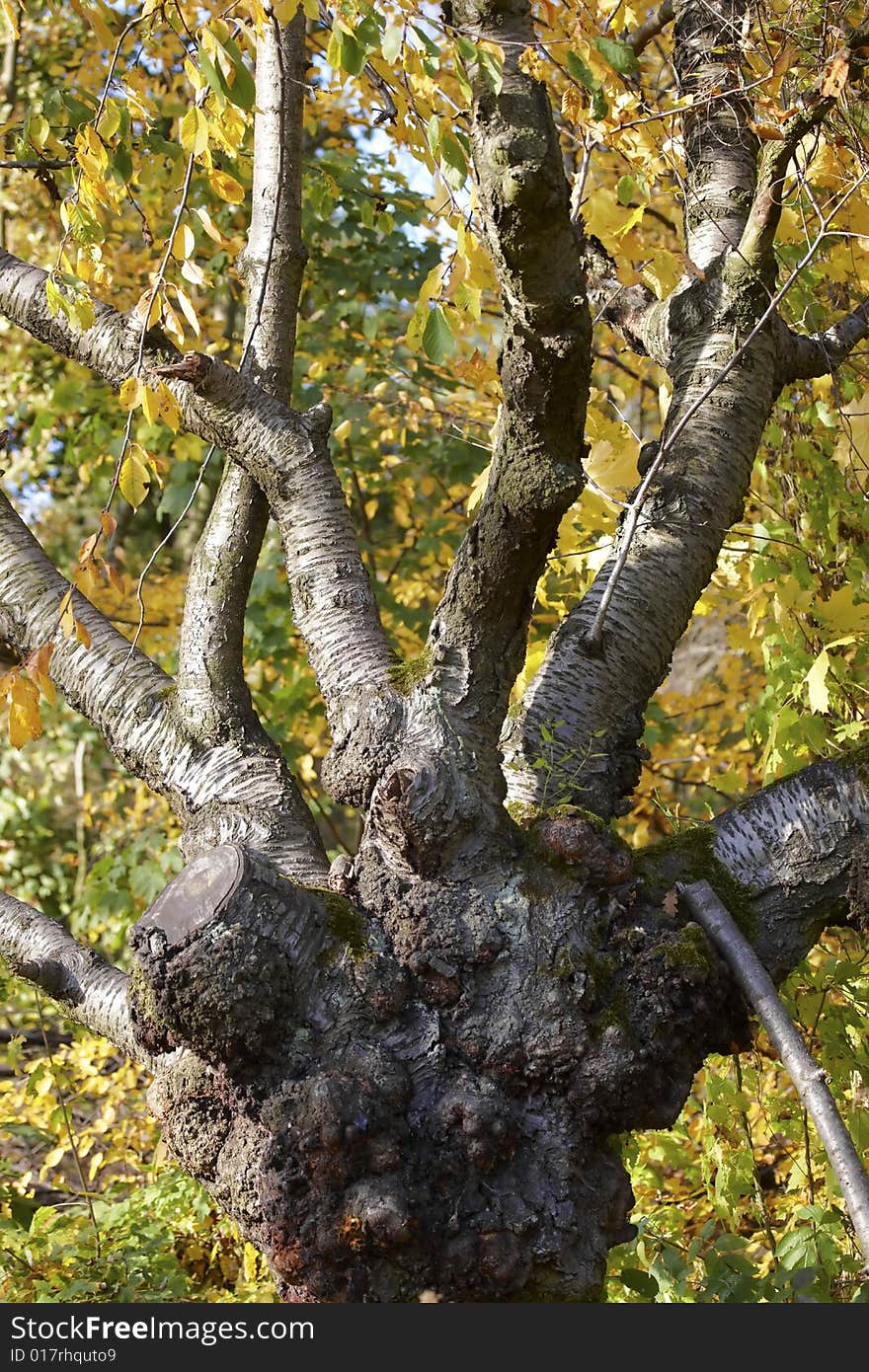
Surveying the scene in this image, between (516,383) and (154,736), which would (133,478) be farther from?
(516,383)

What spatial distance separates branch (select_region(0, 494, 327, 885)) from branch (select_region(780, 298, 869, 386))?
131cm

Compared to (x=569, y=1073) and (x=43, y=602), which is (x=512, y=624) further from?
(x=43, y=602)

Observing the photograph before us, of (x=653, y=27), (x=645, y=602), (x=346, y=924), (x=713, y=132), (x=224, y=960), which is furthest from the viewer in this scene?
(x=653, y=27)

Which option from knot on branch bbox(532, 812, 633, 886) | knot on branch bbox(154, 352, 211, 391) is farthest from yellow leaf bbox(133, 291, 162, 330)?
knot on branch bbox(532, 812, 633, 886)

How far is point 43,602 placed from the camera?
7.91 ft

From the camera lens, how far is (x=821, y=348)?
8.05 ft

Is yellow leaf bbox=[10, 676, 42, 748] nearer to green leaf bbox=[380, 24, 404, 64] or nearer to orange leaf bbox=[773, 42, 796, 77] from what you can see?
green leaf bbox=[380, 24, 404, 64]

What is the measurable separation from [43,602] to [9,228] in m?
6.50

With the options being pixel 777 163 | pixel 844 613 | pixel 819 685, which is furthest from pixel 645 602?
pixel 777 163

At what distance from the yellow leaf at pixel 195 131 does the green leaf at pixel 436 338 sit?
19.7 inches

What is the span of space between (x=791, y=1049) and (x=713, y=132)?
193 cm

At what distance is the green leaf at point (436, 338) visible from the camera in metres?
2.10

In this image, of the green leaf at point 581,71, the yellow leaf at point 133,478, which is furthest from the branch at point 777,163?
the yellow leaf at point 133,478

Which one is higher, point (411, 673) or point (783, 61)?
point (783, 61)
